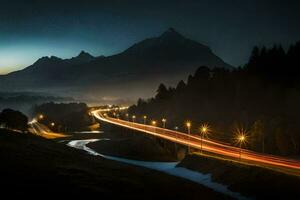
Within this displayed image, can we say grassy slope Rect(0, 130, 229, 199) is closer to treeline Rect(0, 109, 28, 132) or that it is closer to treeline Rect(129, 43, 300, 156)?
treeline Rect(129, 43, 300, 156)

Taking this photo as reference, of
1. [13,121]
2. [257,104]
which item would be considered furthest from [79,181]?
[13,121]

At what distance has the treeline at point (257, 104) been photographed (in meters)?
111

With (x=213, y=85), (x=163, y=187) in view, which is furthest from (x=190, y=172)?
(x=213, y=85)

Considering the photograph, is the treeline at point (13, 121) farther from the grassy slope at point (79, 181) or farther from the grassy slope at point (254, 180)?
the grassy slope at point (254, 180)

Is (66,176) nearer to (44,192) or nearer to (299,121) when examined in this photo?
(44,192)

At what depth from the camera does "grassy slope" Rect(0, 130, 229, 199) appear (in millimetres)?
61772

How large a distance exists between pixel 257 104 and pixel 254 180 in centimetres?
7435

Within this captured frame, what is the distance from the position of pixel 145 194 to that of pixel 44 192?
593 inches

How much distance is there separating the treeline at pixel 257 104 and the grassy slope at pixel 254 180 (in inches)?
968

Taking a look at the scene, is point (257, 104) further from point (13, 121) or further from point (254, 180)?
point (13, 121)

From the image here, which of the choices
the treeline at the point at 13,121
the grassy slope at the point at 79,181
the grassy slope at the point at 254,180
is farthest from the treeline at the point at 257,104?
the treeline at the point at 13,121

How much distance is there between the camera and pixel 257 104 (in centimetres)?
14338

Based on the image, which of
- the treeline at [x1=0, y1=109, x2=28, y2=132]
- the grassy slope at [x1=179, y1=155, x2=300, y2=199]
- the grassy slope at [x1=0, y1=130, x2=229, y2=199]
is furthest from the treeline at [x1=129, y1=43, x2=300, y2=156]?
the treeline at [x1=0, y1=109, x2=28, y2=132]

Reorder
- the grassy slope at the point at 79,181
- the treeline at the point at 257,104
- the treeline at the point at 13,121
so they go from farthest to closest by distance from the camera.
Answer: the treeline at the point at 13,121, the treeline at the point at 257,104, the grassy slope at the point at 79,181
